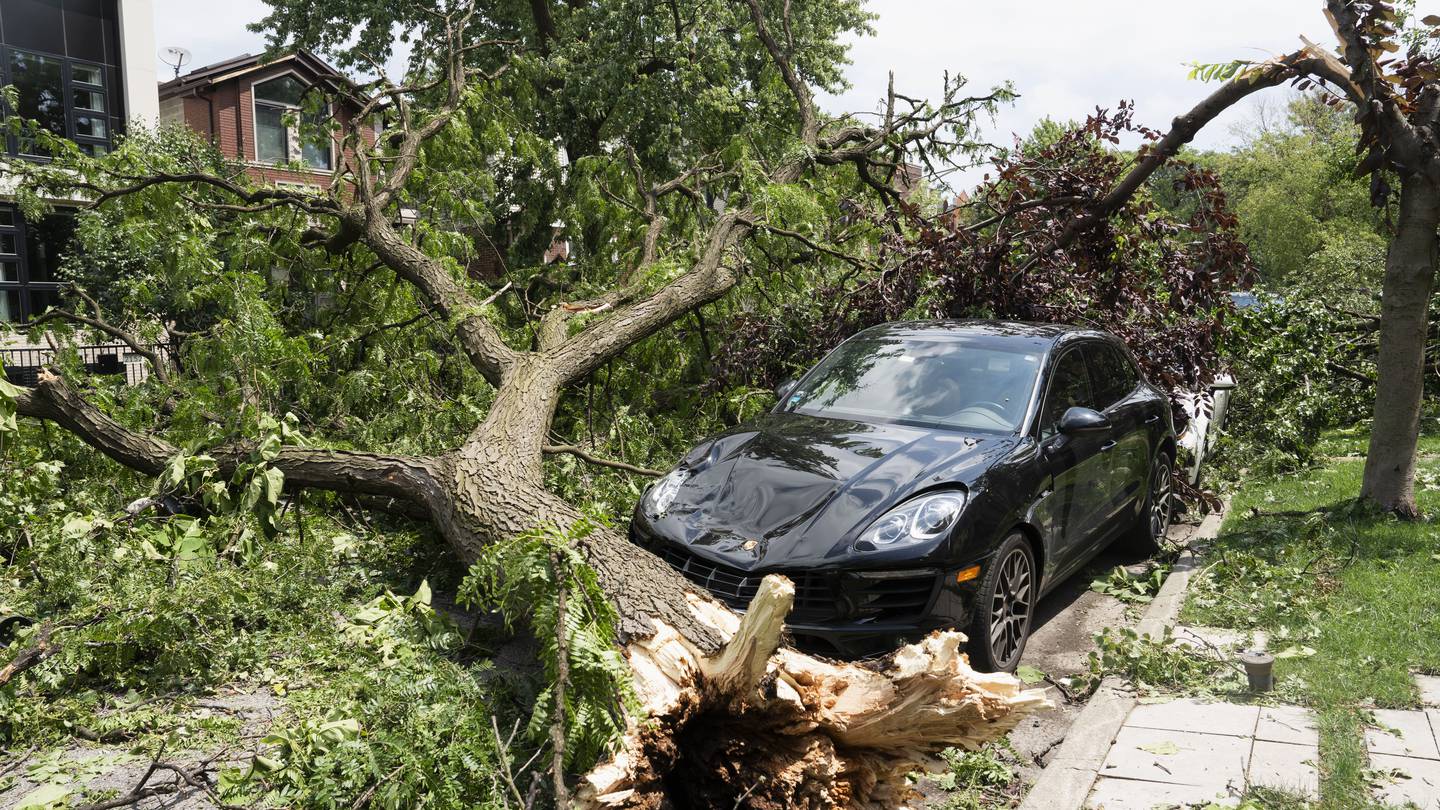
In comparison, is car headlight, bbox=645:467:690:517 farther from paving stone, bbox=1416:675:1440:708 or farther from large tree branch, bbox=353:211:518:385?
paving stone, bbox=1416:675:1440:708

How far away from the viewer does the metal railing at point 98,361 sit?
8.21m

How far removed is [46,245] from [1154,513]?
2726 centimetres

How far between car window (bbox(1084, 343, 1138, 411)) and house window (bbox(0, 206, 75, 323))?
25.0 m

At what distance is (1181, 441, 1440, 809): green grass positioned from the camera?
4.44 metres

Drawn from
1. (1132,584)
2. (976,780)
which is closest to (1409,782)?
(976,780)

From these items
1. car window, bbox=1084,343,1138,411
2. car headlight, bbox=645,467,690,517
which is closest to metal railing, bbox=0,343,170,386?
car headlight, bbox=645,467,690,517

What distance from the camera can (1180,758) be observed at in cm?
407

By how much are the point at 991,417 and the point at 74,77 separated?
28371 millimetres

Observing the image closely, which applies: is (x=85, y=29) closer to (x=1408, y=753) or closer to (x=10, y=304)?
(x=10, y=304)

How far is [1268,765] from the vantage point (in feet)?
12.9

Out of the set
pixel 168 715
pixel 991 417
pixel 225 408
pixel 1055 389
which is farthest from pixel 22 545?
pixel 1055 389

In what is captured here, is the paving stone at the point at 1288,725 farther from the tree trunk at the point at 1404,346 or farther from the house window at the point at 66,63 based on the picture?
the house window at the point at 66,63

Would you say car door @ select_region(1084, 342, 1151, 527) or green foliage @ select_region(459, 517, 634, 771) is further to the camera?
car door @ select_region(1084, 342, 1151, 527)

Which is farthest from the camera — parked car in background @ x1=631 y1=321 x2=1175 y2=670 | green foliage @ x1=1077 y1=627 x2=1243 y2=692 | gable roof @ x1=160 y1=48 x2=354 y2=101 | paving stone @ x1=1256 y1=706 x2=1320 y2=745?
gable roof @ x1=160 y1=48 x2=354 y2=101
